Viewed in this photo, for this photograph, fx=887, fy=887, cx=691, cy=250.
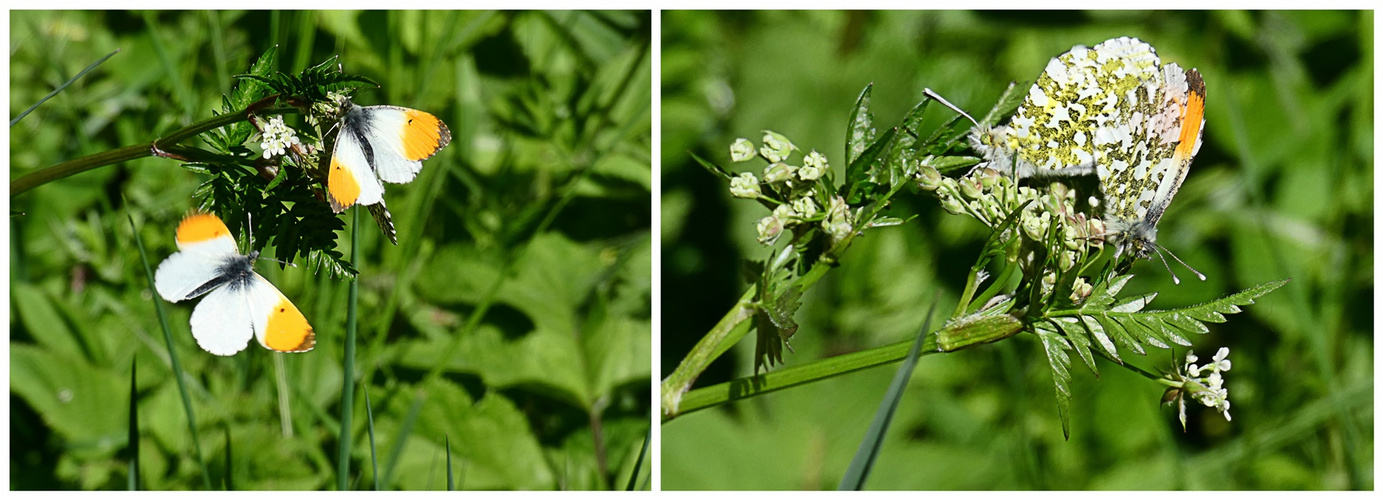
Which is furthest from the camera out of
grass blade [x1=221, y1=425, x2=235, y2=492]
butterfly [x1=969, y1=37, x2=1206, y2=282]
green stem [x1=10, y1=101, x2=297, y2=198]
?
grass blade [x1=221, y1=425, x2=235, y2=492]

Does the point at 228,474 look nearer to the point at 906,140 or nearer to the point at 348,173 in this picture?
the point at 348,173

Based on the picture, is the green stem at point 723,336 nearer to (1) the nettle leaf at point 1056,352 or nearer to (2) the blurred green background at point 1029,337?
(1) the nettle leaf at point 1056,352

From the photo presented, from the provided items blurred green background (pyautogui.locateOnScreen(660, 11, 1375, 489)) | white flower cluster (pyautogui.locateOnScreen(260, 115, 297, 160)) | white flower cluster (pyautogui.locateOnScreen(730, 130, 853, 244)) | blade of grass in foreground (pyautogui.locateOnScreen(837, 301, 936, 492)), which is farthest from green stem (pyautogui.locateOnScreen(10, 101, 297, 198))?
blurred green background (pyautogui.locateOnScreen(660, 11, 1375, 489))

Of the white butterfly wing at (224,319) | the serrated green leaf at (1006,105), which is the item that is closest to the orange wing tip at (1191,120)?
the serrated green leaf at (1006,105)

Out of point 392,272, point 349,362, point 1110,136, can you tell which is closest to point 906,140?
point 1110,136

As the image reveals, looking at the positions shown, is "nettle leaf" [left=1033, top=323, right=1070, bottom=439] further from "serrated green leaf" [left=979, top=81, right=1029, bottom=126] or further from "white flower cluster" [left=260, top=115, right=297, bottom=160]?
"white flower cluster" [left=260, top=115, right=297, bottom=160]

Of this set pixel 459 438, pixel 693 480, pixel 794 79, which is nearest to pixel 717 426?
pixel 693 480

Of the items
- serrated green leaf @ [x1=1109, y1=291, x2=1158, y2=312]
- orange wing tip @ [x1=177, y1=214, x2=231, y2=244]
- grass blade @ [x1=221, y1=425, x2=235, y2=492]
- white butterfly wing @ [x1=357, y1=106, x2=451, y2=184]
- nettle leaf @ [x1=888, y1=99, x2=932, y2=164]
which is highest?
white butterfly wing @ [x1=357, y1=106, x2=451, y2=184]
